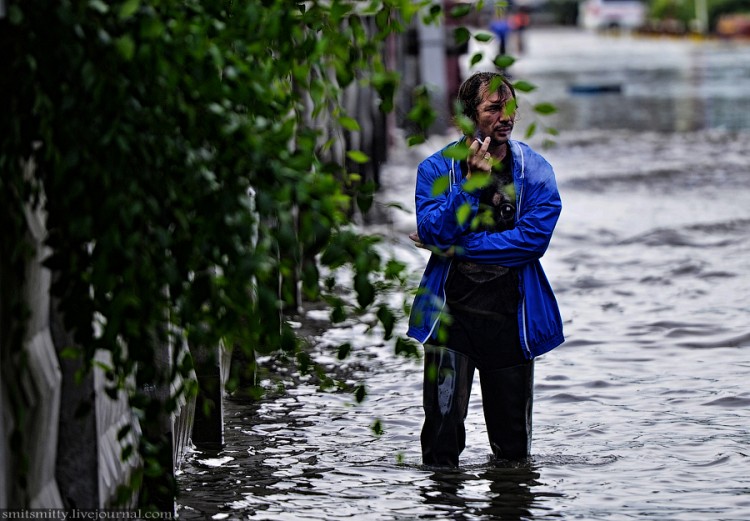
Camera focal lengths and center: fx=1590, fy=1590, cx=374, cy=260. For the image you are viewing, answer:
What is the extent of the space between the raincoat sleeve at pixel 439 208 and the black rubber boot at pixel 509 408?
2.22 feet

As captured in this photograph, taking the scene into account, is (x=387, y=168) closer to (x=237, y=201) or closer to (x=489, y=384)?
(x=489, y=384)


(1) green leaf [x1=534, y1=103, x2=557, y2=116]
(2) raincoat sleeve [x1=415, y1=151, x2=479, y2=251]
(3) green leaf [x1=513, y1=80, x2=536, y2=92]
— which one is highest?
(3) green leaf [x1=513, y1=80, x2=536, y2=92]

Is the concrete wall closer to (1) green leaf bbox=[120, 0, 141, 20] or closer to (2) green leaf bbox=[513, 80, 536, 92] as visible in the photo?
(1) green leaf bbox=[120, 0, 141, 20]

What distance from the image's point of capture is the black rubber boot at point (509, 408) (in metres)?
6.65

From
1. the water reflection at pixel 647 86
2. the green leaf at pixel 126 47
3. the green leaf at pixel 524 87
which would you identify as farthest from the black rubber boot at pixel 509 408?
the water reflection at pixel 647 86

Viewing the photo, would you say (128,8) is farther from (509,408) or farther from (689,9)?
(689,9)

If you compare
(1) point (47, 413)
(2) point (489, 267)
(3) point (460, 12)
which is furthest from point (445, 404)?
(3) point (460, 12)

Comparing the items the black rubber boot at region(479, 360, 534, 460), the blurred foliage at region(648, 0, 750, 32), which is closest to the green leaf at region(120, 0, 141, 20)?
the black rubber boot at region(479, 360, 534, 460)

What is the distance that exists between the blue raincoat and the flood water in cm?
41

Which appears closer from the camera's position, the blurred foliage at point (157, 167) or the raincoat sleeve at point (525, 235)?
the blurred foliage at point (157, 167)

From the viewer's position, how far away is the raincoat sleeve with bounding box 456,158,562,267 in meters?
6.39

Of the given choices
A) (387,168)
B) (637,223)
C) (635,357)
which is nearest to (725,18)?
(387,168)

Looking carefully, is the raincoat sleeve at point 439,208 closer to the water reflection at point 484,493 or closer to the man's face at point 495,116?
the man's face at point 495,116

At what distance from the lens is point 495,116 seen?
251 inches
